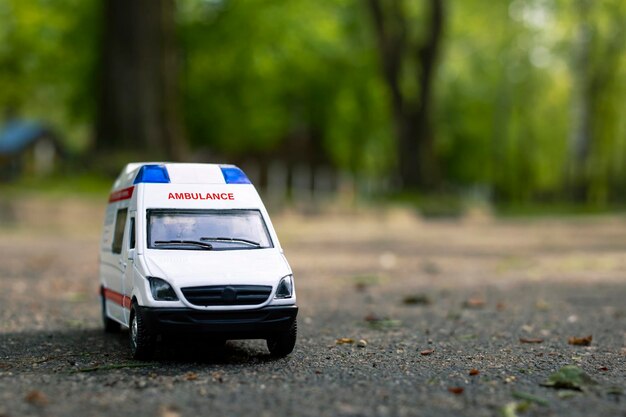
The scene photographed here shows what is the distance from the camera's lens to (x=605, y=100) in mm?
57188

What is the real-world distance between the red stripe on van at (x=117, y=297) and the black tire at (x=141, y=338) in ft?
1.51

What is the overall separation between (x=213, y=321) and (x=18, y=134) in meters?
67.4

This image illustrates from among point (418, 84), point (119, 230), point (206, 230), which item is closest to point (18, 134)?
point (418, 84)

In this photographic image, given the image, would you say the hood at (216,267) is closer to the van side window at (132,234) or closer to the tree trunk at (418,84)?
the van side window at (132,234)

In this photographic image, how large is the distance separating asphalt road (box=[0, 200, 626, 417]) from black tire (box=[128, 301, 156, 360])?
0.12m

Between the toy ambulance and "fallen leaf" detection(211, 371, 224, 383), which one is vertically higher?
the toy ambulance

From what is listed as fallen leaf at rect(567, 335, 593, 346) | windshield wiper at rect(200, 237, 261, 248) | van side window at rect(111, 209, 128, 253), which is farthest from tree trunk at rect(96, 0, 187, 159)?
windshield wiper at rect(200, 237, 261, 248)

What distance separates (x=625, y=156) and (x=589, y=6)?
98.9ft

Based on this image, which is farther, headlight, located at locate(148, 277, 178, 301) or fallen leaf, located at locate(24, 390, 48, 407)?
headlight, located at locate(148, 277, 178, 301)

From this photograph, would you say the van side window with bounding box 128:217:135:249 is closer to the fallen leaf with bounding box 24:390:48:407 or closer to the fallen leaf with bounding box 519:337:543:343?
the fallen leaf with bounding box 24:390:48:407

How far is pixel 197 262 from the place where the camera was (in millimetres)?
8156

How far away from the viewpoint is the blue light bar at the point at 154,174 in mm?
9070

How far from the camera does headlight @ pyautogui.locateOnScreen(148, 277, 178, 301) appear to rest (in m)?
7.97

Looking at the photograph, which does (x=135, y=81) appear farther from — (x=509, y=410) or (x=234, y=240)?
(x=509, y=410)
